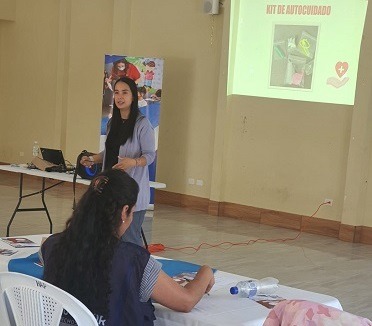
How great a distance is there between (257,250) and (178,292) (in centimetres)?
517

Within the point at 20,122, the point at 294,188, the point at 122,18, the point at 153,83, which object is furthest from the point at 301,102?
the point at 20,122

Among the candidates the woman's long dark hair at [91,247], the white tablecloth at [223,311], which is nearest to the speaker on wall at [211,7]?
the white tablecloth at [223,311]

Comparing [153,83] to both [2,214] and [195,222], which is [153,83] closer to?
[195,222]

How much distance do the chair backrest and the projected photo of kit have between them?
7.24 meters

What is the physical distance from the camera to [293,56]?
9.62 meters

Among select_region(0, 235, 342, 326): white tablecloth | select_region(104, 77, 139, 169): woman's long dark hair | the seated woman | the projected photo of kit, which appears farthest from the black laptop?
the seated woman

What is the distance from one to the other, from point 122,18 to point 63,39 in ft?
4.31

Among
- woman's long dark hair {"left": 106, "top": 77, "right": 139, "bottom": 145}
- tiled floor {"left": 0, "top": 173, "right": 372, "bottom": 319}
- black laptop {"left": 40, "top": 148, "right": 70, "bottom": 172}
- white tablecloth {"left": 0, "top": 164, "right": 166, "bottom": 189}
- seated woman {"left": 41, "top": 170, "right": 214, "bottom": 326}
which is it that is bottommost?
tiled floor {"left": 0, "top": 173, "right": 372, "bottom": 319}

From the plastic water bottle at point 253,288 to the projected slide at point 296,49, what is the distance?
6.02 m

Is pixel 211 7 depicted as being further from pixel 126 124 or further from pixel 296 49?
pixel 126 124

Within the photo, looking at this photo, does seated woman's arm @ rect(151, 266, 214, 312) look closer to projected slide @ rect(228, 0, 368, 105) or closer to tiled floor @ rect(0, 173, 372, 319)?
tiled floor @ rect(0, 173, 372, 319)

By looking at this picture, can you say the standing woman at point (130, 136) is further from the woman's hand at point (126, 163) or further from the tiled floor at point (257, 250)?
the tiled floor at point (257, 250)

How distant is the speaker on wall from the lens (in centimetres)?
1014

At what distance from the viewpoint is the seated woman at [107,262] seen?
9.16ft
